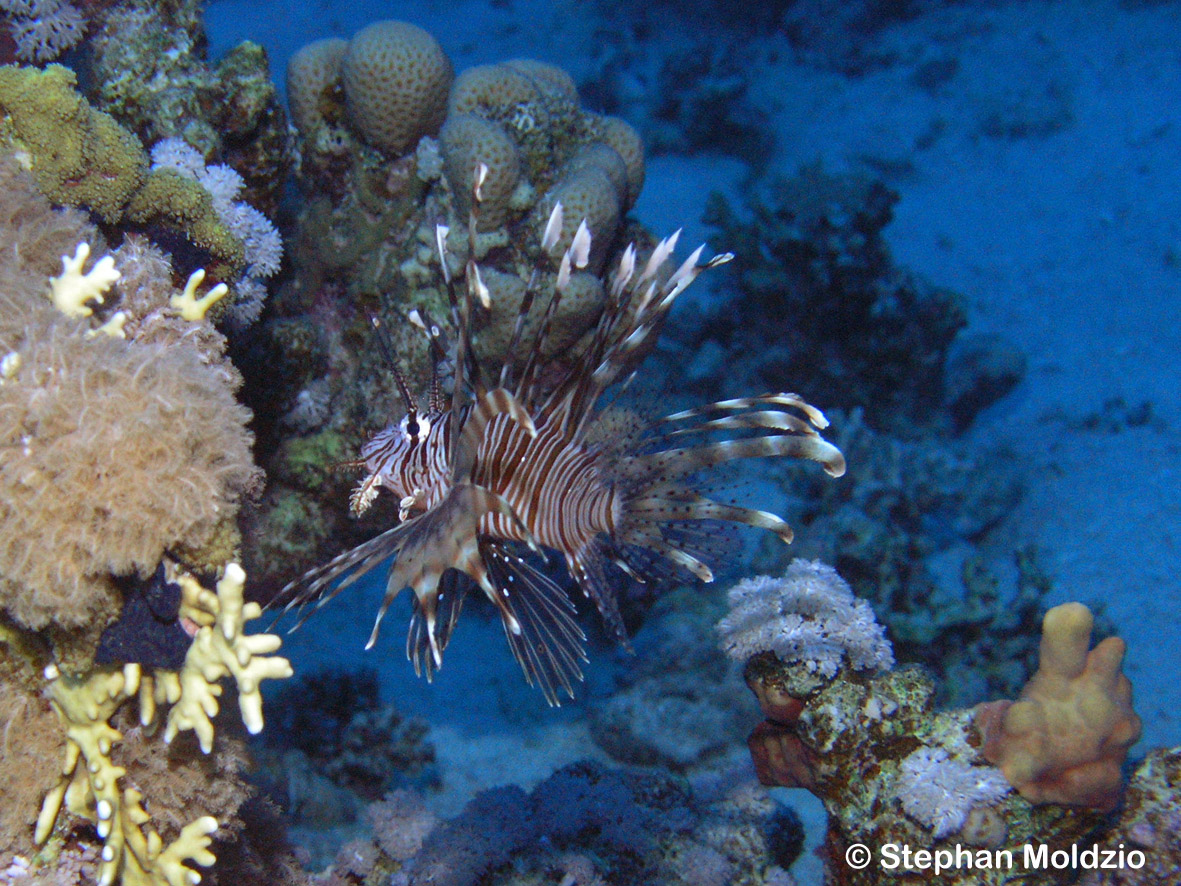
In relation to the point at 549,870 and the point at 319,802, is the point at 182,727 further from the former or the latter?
the point at 319,802

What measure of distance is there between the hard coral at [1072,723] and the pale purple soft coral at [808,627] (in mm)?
542

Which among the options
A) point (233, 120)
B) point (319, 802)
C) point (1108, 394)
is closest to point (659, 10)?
point (1108, 394)

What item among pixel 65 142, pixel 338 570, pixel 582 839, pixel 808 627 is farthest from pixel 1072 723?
pixel 65 142

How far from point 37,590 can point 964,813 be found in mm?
2937

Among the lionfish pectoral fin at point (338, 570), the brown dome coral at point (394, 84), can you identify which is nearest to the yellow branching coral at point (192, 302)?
the lionfish pectoral fin at point (338, 570)

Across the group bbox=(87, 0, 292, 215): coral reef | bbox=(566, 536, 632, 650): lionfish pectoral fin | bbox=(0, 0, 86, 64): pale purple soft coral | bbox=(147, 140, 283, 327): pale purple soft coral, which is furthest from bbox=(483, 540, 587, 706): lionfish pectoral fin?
bbox=(0, 0, 86, 64): pale purple soft coral

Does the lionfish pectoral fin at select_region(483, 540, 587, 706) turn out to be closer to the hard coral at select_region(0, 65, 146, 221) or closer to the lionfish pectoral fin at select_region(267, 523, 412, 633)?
the lionfish pectoral fin at select_region(267, 523, 412, 633)

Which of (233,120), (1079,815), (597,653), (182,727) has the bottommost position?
(182,727)

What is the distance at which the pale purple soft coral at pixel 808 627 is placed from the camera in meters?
2.89

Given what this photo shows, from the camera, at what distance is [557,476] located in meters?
2.97

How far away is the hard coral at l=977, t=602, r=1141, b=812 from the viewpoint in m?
2.39

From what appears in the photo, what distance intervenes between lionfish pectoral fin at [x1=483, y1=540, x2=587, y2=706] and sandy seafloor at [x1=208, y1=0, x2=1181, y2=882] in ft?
6.81

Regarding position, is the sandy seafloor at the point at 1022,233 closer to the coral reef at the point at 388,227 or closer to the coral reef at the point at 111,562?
the coral reef at the point at 388,227

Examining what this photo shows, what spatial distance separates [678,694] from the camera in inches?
198
